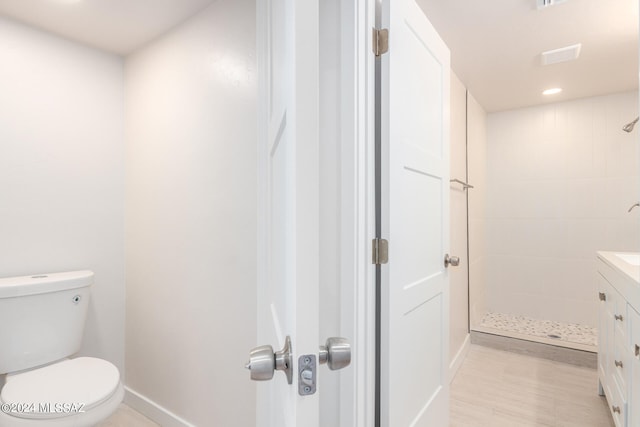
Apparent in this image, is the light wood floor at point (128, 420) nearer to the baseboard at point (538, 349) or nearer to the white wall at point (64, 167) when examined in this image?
the white wall at point (64, 167)

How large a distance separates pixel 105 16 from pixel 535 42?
233 cm

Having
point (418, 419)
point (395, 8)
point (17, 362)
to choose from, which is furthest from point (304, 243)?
point (17, 362)

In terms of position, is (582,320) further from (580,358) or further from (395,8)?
(395,8)

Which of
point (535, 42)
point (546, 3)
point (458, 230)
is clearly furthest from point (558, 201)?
point (546, 3)

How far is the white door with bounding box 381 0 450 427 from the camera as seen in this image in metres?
1.13

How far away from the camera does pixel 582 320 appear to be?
120 inches

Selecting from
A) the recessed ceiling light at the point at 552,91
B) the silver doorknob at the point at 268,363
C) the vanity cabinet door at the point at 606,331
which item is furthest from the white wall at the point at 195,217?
the recessed ceiling light at the point at 552,91

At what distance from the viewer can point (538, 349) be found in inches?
104

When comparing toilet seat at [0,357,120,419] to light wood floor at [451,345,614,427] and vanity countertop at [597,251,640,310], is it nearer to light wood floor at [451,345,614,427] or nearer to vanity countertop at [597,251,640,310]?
light wood floor at [451,345,614,427]

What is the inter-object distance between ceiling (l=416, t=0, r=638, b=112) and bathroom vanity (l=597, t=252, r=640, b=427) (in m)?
1.22

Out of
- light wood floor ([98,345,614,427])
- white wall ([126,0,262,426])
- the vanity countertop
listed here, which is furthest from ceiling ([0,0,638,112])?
light wood floor ([98,345,614,427])

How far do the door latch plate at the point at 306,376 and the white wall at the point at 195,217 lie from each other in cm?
93

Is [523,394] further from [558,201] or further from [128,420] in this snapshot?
[128,420]

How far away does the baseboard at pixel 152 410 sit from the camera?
170 cm
